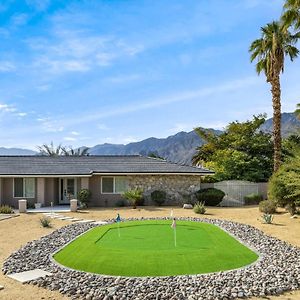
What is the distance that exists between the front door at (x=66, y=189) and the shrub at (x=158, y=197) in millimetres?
6738

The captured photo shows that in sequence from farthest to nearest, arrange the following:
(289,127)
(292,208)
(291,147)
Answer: (291,147) < (292,208) < (289,127)

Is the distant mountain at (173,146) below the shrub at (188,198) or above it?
above

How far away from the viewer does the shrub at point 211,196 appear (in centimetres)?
3197

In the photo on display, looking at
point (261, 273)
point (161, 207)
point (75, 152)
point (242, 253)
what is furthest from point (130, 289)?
point (75, 152)

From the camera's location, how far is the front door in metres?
33.4

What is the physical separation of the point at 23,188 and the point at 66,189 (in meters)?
3.48

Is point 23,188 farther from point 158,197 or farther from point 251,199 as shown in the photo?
point 251,199

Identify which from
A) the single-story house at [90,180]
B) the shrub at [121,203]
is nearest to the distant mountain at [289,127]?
the single-story house at [90,180]

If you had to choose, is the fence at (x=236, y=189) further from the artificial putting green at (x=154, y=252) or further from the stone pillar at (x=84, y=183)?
the artificial putting green at (x=154, y=252)

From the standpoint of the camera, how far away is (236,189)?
35094 mm

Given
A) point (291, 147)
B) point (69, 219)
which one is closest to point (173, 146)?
point (291, 147)

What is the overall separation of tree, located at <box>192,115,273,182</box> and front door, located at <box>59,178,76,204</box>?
13.6 meters

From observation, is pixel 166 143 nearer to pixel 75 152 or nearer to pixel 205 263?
pixel 75 152

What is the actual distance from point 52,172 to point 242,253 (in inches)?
832
